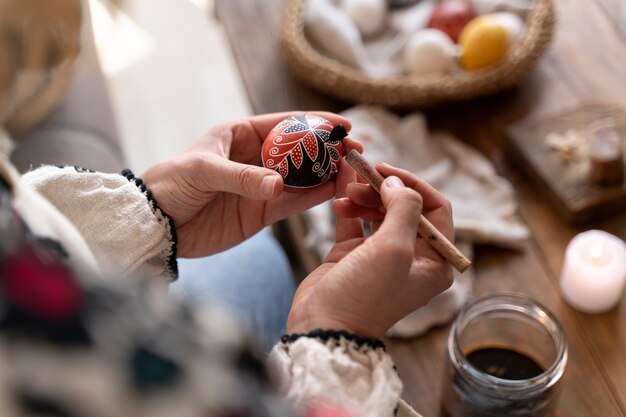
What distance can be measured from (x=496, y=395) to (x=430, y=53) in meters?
0.59

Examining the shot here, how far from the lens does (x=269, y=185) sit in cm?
65

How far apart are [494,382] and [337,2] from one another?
0.77m

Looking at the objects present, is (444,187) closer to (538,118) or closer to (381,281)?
(538,118)

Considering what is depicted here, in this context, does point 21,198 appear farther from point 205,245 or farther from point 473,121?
point 473,121

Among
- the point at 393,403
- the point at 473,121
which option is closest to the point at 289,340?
the point at 393,403

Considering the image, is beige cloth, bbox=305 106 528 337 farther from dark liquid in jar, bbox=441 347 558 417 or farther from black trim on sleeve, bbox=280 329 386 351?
black trim on sleeve, bbox=280 329 386 351

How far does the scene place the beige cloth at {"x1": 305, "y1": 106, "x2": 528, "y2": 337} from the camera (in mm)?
829

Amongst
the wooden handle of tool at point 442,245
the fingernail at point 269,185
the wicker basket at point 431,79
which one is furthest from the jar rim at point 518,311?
the wicker basket at point 431,79

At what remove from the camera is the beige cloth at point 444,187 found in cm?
83

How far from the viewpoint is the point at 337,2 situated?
3.93 ft

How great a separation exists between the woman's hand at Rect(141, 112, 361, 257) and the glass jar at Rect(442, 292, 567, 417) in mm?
214

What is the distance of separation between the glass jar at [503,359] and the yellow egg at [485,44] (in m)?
0.45

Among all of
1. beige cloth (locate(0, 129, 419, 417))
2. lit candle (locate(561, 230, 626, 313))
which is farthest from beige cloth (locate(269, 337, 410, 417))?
lit candle (locate(561, 230, 626, 313))

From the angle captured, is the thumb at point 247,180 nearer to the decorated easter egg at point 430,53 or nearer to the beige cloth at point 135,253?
the beige cloth at point 135,253
